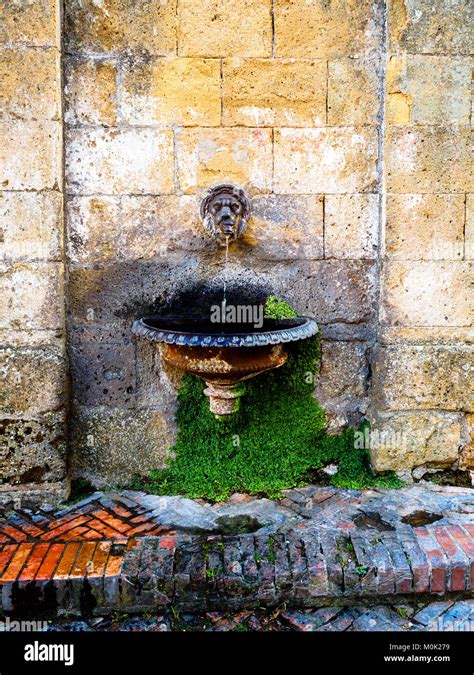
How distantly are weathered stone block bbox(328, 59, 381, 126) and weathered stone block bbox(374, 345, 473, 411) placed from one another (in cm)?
150

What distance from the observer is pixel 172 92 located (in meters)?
3.37

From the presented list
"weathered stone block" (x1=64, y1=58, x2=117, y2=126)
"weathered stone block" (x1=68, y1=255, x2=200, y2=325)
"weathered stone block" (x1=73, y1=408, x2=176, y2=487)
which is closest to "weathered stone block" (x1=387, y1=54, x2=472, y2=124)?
"weathered stone block" (x1=68, y1=255, x2=200, y2=325)

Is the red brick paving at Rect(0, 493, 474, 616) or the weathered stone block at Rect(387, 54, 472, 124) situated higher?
the weathered stone block at Rect(387, 54, 472, 124)

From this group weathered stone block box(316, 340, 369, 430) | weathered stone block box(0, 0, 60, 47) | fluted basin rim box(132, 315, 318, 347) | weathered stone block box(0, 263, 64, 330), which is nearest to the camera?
fluted basin rim box(132, 315, 318, 347)

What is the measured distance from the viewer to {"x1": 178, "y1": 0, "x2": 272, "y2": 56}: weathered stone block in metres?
3.32

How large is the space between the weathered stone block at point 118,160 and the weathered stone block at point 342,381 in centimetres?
158

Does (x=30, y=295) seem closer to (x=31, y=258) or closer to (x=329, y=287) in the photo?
(x=31, y=258)

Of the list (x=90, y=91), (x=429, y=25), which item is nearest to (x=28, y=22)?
(x=90, y=91)

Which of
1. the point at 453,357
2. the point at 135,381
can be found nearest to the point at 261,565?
the point at 135,381

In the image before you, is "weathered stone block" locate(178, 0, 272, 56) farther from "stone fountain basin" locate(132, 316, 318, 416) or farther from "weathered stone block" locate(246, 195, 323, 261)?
"stone fountain basin" locate(132, 316, 318, 416)

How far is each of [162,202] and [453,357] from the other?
2119 millimetres

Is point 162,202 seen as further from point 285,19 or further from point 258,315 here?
point 285,19

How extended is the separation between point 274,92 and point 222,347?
1.69 m

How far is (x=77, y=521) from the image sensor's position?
10.3 ft
